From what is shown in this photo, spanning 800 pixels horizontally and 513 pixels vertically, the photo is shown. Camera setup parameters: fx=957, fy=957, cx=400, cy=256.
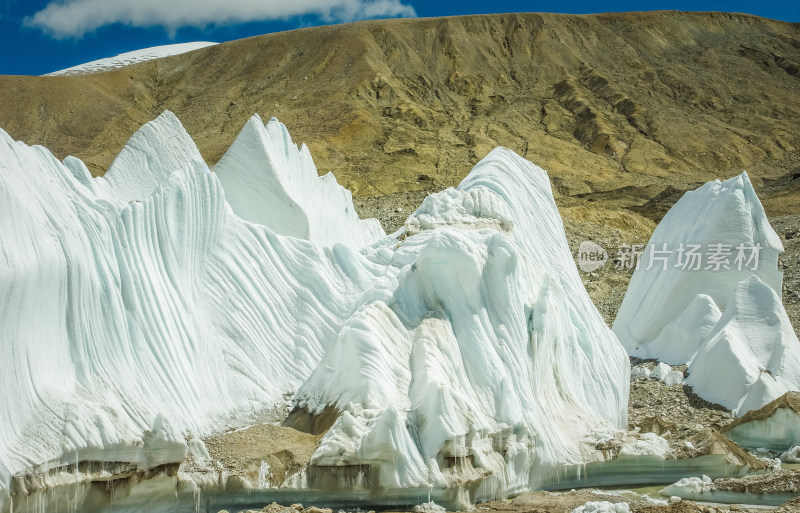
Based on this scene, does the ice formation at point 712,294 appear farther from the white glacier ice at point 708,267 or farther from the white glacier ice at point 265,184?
the white glacier ice at point 265,184

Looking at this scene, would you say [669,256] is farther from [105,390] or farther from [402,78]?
[402,78]

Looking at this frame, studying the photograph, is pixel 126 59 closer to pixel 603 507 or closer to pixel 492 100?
A: pixel 492 100

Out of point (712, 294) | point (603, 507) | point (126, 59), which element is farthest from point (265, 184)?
point (126, 59)

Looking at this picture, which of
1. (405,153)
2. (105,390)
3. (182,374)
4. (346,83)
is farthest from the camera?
(346,83)

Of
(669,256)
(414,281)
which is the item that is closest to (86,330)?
(414,281)

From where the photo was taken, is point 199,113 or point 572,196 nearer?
point 572,196

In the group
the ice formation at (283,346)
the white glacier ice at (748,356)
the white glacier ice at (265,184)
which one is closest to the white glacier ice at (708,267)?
the white glacier ice at (748,356)

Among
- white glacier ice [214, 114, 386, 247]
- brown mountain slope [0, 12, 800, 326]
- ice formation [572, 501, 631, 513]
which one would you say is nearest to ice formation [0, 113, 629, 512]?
ice formation [572, 501, 631, 513]

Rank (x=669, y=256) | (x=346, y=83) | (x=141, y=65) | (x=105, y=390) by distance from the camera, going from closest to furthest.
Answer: (x=105, y=390) < (x=669, y=256) < (x=346, y=83) < (x=141, y=65)
